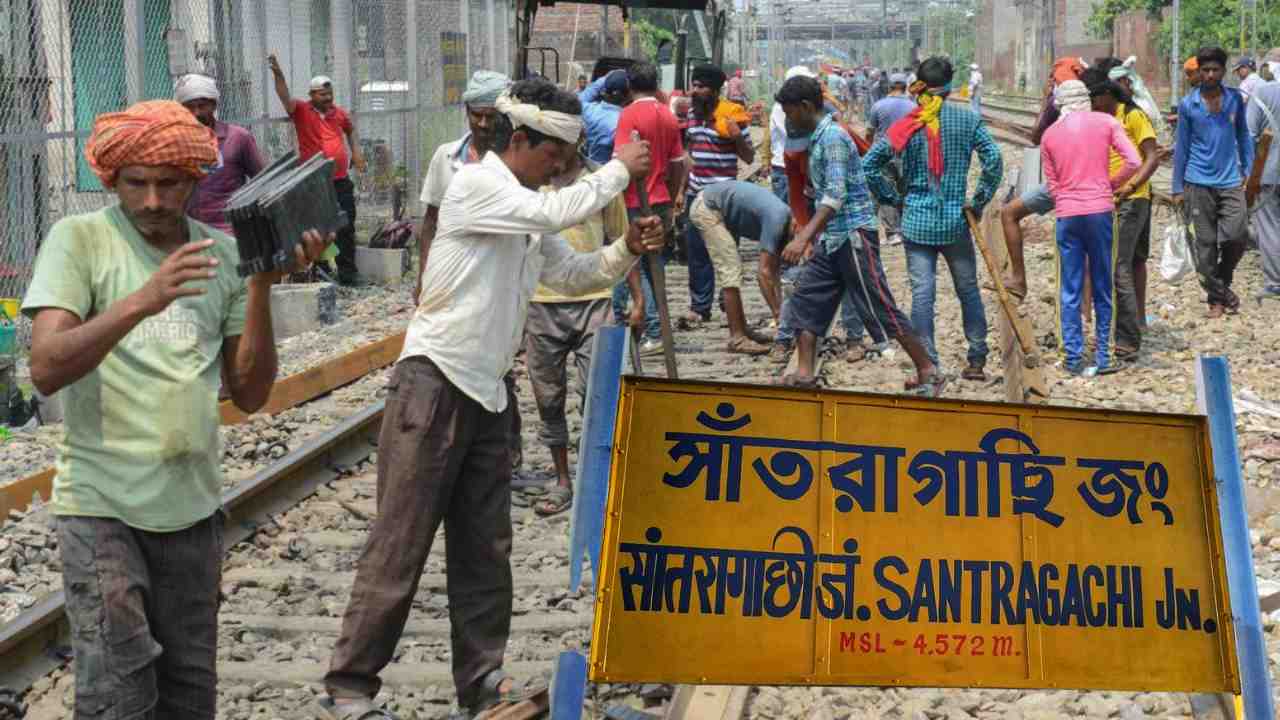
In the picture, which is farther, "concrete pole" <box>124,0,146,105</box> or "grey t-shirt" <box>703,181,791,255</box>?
"concrete pole" <box>124,0,146,105</box>

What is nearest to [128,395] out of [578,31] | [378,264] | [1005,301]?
[1005,301]

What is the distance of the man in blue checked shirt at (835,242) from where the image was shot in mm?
10570

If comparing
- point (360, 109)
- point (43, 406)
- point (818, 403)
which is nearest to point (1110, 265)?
point (43, 406)

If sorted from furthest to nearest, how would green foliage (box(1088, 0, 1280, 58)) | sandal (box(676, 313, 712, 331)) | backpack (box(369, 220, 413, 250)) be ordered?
green foliage (box(1088, 0, 1280, 58)) → backpack (box(369, 220, 413, 250)) → sandal (box(676, 313, 712, 331))

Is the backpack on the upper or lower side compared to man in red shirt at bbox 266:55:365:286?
lower

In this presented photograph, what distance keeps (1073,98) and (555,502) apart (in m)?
4.93

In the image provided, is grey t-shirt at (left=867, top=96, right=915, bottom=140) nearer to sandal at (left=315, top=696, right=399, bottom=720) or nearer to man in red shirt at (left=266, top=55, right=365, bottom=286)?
man in red shirt at (left=266, top=55, right=365, bottom=286)

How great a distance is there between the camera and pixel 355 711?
5363mm

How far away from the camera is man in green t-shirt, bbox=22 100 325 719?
3.84 metres

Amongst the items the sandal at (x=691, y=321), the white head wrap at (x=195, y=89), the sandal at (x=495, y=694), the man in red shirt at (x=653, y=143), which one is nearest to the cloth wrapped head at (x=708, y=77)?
the man in red shirt at (x=653, y=143)

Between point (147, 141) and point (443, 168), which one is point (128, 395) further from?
point (443, 168)

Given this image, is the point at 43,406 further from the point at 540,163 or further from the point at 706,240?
the point at 540,163

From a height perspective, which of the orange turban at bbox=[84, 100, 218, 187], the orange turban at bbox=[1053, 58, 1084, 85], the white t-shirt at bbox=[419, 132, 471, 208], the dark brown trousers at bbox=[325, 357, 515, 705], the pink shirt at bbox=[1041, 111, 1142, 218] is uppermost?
the orange turban at bbox=[1053, 58, 1084, 85]

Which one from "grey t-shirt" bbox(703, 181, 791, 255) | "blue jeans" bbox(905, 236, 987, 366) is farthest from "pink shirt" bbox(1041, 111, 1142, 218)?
"grey t-shirt" bbox(703, 181, 791, 255)
